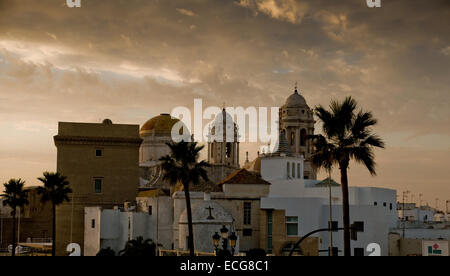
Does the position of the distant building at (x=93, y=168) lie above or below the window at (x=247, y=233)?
above

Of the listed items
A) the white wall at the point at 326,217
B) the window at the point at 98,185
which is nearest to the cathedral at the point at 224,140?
the window at the point at 98,185

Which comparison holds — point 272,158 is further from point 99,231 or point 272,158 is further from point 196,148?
point 196,148

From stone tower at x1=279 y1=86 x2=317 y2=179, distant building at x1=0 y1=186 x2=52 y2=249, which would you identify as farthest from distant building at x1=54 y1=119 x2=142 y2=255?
stone tower at x1=279 y1=86 x2=317 y2=179

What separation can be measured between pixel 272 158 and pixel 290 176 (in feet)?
9.44

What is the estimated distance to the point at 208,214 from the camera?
Result: 192 ft

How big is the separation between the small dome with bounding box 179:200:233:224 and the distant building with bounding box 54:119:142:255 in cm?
1294

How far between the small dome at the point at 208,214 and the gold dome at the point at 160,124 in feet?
106

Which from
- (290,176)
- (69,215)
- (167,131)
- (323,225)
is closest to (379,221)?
(323,225)

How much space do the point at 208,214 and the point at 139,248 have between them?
20.8 feet

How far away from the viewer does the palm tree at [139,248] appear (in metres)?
56.8

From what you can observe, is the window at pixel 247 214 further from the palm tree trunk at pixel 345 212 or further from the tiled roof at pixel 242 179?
the palm tree trunk at pixel 345 212

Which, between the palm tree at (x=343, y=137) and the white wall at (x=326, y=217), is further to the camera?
the white wall at (x=326, y=217)
